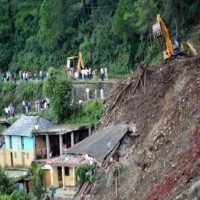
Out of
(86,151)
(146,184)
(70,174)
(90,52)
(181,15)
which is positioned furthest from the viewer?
(90,52)

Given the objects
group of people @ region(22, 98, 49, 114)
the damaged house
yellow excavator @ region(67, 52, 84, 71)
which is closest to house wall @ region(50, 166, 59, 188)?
the damaged house

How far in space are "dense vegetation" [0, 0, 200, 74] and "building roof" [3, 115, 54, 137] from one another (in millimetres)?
9413

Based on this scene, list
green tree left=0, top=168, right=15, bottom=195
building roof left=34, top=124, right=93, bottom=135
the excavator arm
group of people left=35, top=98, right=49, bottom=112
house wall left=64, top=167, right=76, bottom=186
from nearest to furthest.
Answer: green tree left=0, top=168, right=15, bottom=195 < house wall left=64, top=167, right=76, bottom=186 < the excavator arm < building roof left=34, top=124, right=93, bottom=135 < group of people left=35, top=98, right=49, bottom=112

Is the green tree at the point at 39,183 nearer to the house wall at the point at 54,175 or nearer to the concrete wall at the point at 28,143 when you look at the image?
the house wall at the point at 54,175

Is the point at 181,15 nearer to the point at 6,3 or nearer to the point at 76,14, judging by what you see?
the point at 76,14

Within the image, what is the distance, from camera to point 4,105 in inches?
2073

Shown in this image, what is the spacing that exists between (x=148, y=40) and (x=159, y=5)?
3.18m

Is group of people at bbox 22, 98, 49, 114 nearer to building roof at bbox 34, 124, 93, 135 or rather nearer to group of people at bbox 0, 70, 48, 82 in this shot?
group of people at bbox 0, 70, 48, 82

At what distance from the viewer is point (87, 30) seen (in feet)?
180

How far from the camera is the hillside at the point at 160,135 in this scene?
21.7 meters

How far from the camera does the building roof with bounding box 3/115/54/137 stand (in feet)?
128

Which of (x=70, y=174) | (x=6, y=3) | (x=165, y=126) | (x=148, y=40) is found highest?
(x=6, y=3)

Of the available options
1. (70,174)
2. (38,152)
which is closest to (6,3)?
(38,152)

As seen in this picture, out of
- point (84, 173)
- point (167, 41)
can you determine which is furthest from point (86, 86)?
point (84, 173)
